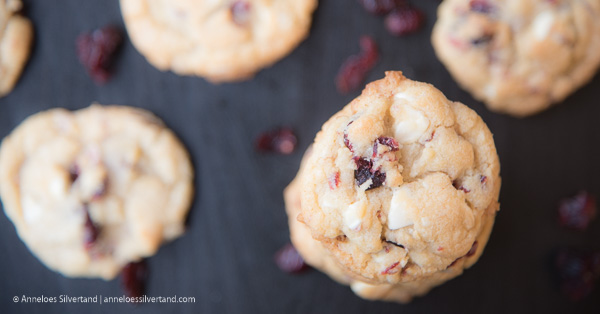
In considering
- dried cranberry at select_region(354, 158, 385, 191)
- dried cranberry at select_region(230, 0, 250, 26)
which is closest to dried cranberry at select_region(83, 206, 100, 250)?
dried cranberry at select_region(230, 0, 250, 26)

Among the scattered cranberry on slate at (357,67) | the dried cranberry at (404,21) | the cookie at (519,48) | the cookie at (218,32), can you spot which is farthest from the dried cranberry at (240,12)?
the cookie at (519,48)

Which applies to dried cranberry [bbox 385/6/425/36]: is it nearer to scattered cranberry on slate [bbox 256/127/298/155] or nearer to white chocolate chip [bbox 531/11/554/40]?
white chocolate chip [bbox 531/11/554/40]

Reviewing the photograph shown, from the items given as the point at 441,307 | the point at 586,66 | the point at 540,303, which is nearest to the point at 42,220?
the point at 441,307

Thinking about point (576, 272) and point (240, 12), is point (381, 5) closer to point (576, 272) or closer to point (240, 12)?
point (240, 12)

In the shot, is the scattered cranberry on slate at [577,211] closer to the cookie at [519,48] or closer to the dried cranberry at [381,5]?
the cookie at [519,48]

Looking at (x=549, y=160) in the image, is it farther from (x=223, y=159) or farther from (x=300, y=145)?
(x=223, y=159)

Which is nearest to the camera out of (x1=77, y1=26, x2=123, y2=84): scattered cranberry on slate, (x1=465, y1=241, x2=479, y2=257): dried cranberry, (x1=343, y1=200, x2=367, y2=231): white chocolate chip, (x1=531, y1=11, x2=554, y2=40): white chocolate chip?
(x1=343, y1=200, x2=367, y2=231): white chocolate chip
